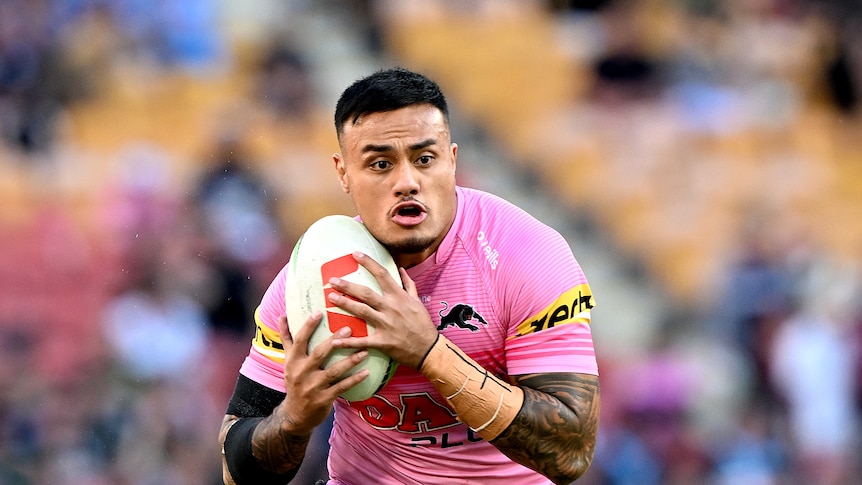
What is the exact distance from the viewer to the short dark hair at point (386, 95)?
432cm

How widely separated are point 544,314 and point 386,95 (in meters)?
0.92

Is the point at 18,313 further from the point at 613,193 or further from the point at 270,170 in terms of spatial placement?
the point at 613,193

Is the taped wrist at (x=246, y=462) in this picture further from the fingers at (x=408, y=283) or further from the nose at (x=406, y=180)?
the nose at (x=406, y=180)

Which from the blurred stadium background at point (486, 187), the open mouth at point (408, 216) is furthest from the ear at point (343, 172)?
the blurred stadium background at point (486, 187)

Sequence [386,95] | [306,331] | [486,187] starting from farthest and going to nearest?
[486,187] < [386,95] < [306,331]

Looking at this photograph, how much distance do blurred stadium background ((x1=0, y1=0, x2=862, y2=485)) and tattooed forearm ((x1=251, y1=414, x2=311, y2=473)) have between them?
432 cm

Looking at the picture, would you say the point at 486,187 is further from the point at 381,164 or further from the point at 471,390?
the point at 471,390

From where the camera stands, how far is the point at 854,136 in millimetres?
12039

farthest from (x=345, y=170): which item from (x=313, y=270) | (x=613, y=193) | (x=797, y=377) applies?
(x=613, y=193)

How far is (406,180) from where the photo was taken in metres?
4.21

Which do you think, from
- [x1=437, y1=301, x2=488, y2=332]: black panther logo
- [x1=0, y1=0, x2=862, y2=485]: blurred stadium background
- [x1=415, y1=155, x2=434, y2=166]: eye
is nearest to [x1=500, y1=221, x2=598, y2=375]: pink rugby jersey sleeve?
[x1=437, y1=301, x2=488, y2=332]: black panther logo

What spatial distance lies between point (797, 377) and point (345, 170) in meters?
6.64

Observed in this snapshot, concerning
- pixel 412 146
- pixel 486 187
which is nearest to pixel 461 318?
pixel 412 146

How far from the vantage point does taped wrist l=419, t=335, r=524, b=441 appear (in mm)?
3998
